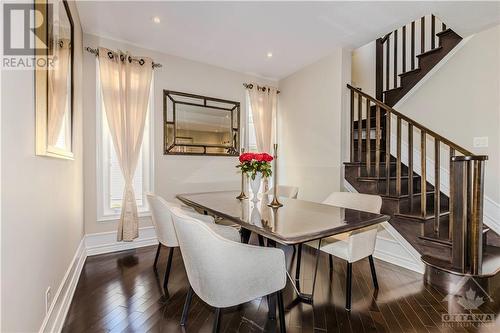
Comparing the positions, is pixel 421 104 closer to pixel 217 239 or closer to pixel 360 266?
pixel 360 266

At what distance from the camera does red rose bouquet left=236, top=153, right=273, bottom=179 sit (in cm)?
234

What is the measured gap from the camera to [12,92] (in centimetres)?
109

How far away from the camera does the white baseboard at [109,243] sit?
10.2 feet

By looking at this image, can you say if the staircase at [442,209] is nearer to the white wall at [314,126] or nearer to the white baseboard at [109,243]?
the white wall at [314,126]

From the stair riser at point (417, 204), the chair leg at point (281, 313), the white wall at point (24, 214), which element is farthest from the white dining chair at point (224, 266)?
the stair riser at point (417, 204)

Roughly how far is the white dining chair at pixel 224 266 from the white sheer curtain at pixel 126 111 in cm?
209

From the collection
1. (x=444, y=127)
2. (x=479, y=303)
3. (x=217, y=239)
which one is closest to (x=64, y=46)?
(x=217, y=239)

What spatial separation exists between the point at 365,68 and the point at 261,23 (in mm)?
2550

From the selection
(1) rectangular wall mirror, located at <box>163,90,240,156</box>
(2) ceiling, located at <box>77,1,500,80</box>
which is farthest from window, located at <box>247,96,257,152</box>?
(2) ceiling, located at <box>77,1,500,80</box>

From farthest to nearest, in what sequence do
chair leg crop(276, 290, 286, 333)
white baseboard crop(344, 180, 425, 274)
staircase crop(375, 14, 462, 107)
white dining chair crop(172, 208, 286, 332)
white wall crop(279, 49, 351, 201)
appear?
white wall crop(279, 49, 351, 201)
staircase crop(375, 14, 462, 107)
white baseboard crop(344, 180, 425, 274)
chair leg crop(276, 290, 286, 333)
white dining chair crop(172, 208, 286, 332)

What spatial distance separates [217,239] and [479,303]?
91.3 inches

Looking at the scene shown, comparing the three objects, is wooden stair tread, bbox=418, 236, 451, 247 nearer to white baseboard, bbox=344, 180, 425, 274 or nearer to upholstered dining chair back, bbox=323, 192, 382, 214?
white baseboard, bbox=344, 180, 425, 274

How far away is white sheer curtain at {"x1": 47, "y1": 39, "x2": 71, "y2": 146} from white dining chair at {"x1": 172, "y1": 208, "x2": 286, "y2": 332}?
0.98 meters

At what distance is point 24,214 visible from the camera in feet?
3.88
